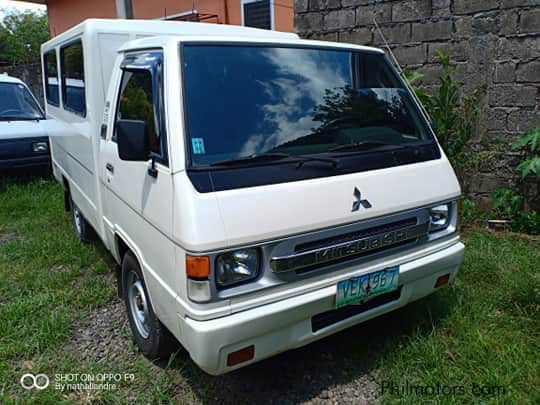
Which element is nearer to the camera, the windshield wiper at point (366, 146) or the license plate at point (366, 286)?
the license plate at point (366, 286)

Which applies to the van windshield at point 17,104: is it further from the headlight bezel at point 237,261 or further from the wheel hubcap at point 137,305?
the headlight bezel at point 237,261

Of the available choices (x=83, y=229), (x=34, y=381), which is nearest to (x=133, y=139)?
Result: (x=34, y=381)

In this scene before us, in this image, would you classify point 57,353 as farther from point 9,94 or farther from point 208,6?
point 208,6

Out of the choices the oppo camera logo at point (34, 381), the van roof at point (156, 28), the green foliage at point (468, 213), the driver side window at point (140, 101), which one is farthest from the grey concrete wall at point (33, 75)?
the green foliage at point (468, 213)

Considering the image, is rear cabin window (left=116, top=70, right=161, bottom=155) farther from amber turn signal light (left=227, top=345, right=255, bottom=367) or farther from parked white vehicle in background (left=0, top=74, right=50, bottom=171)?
parked white vehicle in background (left=0, top=74, right=50, bottom=171)

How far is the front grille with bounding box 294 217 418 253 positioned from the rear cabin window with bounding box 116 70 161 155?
3.05 ft

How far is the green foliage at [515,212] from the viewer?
15.2 feet

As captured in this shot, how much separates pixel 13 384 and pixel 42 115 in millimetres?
6022

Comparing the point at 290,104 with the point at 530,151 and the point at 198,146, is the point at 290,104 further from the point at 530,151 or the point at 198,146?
the point at 530,151

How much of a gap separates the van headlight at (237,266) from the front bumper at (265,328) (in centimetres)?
16

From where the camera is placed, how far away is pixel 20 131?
6.98 metres

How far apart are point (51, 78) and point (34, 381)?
390 cm

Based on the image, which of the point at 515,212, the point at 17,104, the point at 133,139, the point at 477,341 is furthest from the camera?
the point at 17,104

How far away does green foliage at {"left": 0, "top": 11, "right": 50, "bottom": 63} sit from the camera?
23703mm
